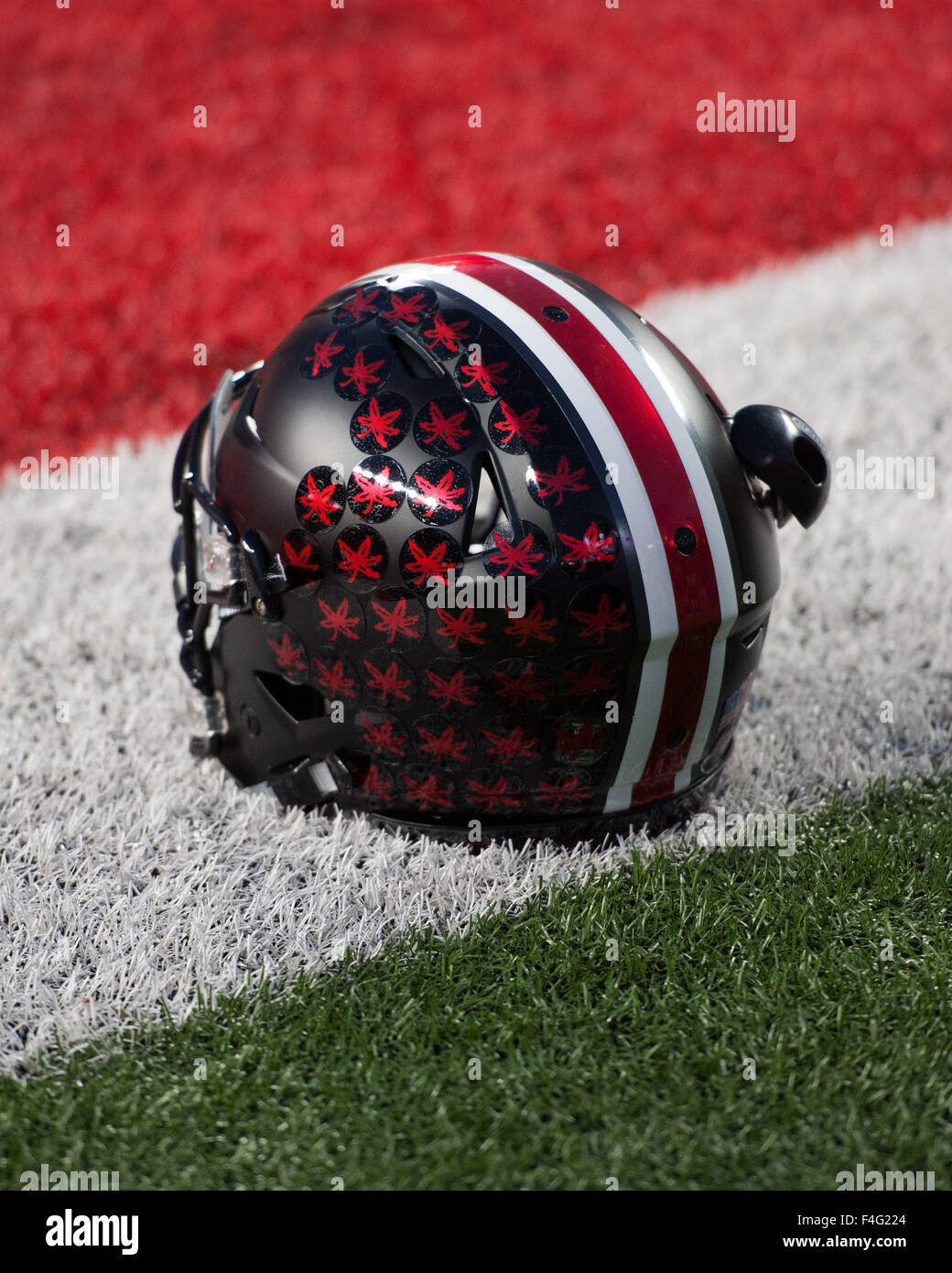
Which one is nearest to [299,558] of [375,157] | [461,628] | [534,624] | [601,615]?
[461,628]

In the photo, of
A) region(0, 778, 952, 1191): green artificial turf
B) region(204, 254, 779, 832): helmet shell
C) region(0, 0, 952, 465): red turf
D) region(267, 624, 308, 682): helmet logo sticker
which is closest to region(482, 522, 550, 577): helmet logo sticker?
region(204, 254, 779, 832): helmet shell

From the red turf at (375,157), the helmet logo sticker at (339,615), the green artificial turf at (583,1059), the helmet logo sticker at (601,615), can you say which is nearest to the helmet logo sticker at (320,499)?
the helmet logo sticker at (339,615)

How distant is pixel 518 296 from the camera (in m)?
2.14

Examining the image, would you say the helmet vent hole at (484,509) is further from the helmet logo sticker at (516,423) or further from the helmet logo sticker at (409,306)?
the helmet logo sticker at (409,306)

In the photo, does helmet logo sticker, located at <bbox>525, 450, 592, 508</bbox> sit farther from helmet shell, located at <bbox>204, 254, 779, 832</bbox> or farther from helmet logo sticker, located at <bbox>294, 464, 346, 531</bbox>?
helmet logo sticker, located at <bbox>294, 464, 346, 531</bbox>

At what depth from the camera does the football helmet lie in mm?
1983

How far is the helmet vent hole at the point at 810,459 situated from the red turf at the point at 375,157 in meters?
3.01

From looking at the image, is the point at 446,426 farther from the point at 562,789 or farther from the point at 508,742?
the point at 562,789

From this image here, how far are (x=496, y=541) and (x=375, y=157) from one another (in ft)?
18.0

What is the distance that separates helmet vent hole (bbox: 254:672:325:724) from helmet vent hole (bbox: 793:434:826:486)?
1034 mm

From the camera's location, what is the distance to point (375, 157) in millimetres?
6746

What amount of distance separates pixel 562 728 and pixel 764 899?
531 mm

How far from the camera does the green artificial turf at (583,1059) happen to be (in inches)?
68.3
